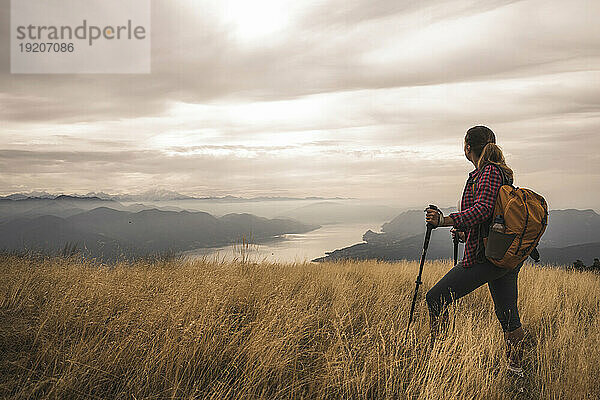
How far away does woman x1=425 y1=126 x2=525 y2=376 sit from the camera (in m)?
4.08

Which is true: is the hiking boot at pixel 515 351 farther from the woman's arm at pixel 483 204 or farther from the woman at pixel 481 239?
the woman's arm at pixel 483 204

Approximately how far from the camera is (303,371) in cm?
414

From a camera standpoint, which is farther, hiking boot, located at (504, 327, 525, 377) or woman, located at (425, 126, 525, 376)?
hiking boot, located at (504, 327, 525, 377)

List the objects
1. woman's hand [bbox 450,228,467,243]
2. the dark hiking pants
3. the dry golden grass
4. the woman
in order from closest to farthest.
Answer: the dry golden grass < the woman < the dark hiking pants < woman's hand [bbox 450,228,467,243]

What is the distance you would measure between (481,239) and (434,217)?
48 centimetres

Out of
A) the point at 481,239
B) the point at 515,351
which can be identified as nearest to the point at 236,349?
the point at 481,239

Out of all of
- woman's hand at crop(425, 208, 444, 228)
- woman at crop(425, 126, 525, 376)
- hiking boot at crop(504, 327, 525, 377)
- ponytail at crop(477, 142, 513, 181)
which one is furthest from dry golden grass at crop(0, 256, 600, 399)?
ponytail at crop(477, 142, 513, 181)

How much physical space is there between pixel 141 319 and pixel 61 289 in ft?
5.81

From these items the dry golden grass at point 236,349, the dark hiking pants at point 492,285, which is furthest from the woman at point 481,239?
the dry golden grass at point 236,349

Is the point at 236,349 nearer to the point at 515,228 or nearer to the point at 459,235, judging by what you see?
the point at 459,235

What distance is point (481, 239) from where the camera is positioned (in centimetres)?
420

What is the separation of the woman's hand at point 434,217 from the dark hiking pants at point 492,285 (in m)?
0.56

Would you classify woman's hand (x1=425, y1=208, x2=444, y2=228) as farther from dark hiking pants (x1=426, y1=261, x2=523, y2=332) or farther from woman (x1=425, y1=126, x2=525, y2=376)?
dark hiking pants (x1=426, y1=261, x2=523, y2=332)

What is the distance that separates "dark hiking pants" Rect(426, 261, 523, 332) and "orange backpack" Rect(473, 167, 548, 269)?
0.16 metres
